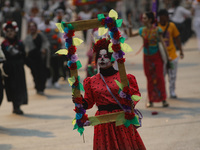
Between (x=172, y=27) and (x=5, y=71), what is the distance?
368cm

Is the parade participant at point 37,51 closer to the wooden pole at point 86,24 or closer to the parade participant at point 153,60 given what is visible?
the parade participant at point 153,60

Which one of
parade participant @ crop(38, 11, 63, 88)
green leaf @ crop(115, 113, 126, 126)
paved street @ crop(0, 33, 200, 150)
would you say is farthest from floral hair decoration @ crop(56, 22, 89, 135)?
parade participant @ crop(38, 11, 63, 88)

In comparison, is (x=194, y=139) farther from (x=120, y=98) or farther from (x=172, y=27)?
(x=172, y=27)

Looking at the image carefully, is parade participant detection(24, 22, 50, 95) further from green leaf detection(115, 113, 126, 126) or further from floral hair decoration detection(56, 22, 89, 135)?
green leaf detection(115, 113, 126, 126)

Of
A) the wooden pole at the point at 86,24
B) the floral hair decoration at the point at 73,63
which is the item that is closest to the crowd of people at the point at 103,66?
the floral hair decoration at the point at 73,63

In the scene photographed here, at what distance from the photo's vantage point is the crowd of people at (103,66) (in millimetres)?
6270

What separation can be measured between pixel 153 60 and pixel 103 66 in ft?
16.4

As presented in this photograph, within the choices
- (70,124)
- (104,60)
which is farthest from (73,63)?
(70,124)

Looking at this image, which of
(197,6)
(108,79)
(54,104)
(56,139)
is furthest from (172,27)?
(197,6)

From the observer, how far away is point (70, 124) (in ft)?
33.6

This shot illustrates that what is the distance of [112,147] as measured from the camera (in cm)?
618

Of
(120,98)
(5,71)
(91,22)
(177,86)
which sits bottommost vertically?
(177,86)

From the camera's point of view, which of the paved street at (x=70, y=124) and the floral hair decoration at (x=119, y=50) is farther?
the paved street at (x=70, y=124)


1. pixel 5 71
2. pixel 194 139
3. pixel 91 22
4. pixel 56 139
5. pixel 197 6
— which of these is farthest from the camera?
pixel 197 6
